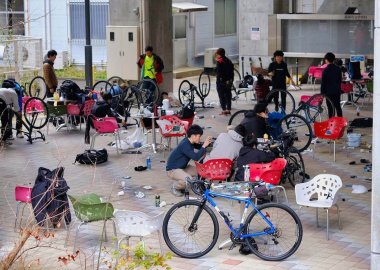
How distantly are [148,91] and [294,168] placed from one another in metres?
8.87

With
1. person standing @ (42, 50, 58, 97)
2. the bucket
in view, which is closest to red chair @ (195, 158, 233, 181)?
the bucket

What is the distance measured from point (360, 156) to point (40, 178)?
7392 millimetres

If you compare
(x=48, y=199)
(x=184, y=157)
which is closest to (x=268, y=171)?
(x=184, y=157)

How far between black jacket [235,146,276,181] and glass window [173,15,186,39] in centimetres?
1976

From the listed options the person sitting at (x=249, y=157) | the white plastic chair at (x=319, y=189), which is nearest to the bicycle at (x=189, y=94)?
the person sitting at (x=249, y=157)

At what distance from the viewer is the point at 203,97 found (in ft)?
82.6

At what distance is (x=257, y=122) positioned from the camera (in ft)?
52.9

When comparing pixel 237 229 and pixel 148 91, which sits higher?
pixel 148 91

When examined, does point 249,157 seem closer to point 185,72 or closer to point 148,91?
point 148,91

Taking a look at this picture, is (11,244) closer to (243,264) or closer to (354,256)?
(243,264)

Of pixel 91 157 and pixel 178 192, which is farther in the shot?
pixel 91 157

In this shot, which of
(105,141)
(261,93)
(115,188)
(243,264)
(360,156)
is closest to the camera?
(243,264)

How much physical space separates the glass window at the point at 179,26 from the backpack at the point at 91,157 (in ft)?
52.3

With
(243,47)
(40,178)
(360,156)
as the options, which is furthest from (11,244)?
(243,47)
